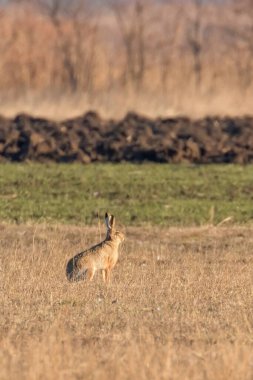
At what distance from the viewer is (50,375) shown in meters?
7.52

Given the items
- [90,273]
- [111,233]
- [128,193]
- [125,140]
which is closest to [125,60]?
[125,140]

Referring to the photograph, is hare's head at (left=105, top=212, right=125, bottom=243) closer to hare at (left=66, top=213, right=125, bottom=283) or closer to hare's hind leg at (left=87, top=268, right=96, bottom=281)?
hare at (left=66, top=213, right=125, bottom=283)

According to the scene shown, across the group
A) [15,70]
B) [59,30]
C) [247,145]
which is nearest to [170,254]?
[247,145]

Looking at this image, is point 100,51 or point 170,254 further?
point 100,51

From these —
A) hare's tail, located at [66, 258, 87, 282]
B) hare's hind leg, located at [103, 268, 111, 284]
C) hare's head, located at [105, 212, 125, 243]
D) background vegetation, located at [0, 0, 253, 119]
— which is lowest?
hare's hind leg, located at [103, 268, 111, 284]

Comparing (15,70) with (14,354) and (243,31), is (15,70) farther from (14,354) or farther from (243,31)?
(14,354)

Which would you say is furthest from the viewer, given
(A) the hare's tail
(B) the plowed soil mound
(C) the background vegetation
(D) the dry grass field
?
(C) the background vegetation

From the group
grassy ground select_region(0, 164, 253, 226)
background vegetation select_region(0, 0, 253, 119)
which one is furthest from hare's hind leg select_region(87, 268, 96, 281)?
background vegetation select_region(0, 0, 253, 119)

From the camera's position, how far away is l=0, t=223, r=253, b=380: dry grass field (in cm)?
774

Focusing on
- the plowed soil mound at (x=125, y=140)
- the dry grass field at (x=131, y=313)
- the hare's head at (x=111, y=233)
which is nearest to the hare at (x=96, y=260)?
the hare's head at (x=111, y=233)

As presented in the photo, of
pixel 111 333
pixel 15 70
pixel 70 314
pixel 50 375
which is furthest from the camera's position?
pixel 15 70

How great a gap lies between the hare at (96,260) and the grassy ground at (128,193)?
4.28 m

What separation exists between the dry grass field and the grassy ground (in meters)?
1.98

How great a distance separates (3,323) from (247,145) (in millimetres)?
13735
